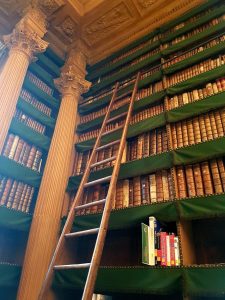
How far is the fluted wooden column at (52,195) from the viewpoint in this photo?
91.7 inches

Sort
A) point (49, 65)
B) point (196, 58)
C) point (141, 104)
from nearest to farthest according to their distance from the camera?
point (196, 58) → point (141, 104) → point (49, 65)

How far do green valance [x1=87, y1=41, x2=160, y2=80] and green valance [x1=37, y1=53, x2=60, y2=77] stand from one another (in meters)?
0.54

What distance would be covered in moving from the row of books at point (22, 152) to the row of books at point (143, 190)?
0.94 meters

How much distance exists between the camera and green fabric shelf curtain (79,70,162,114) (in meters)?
3.04

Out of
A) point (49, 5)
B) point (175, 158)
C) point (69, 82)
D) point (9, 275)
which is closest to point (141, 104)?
point (175, 158)

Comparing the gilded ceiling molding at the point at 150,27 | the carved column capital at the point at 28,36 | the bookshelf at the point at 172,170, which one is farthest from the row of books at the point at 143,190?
the gilded ceiling molding at the point at 150,27

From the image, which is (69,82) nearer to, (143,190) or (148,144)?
(148,144)

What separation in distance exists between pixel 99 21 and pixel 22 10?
1207 mm

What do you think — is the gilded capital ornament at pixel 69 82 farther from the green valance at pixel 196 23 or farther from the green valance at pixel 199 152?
the green valance at pixel 199 152

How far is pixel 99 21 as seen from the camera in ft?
13.4

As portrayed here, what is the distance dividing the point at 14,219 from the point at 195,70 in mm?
2540

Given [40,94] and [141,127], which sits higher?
[40,94]

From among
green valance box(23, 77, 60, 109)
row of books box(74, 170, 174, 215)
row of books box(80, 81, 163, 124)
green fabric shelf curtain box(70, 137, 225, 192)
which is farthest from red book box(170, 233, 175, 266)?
green valance box(23, 77, 60, 109)

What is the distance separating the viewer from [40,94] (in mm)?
3494
